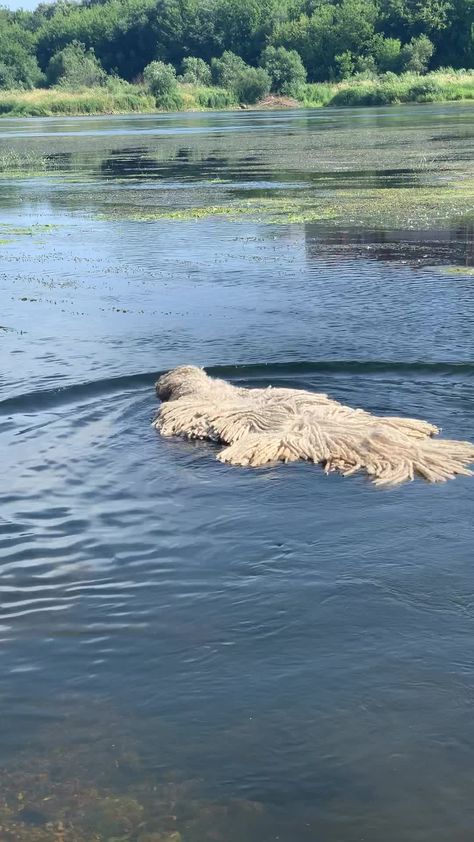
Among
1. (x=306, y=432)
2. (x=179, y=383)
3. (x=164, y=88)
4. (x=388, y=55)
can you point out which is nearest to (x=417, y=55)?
(x=388, y=55)

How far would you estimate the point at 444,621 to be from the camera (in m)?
4.61

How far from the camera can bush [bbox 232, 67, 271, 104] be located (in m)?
90.6

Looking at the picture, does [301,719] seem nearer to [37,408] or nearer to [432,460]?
[432,460]

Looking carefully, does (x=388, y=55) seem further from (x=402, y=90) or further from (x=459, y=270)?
(x=459, y=270)

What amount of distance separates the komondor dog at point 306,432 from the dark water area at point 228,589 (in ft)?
0.50

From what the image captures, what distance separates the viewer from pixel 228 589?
505 cm

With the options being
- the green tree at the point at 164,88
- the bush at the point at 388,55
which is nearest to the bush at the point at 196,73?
the green tree at the point at 164,88

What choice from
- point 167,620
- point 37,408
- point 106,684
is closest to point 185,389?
point 37,408

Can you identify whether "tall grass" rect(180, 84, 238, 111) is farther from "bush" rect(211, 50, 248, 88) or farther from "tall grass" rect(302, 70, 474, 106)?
"tall grass" rect(302, 70, 474, 106)

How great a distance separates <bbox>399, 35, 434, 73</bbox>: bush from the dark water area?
87.3 m

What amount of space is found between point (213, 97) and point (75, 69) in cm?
3010

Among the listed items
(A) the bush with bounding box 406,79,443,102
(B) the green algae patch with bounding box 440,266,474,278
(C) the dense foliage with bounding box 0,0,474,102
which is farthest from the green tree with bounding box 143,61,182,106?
(B) the green algae patch with bounding box 440,266,474,278

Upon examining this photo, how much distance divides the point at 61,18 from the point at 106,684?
153 meters

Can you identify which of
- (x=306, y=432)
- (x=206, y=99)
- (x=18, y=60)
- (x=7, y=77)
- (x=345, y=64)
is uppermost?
(x=18, y=60)
